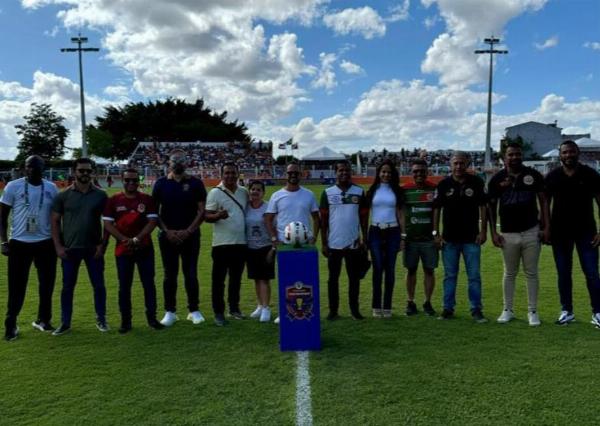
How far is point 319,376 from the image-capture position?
4207 millimetres

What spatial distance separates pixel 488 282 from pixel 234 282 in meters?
4.07

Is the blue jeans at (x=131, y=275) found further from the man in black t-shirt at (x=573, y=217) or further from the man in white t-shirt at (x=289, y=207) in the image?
the man in black t-shirt at (x=573, y=217)

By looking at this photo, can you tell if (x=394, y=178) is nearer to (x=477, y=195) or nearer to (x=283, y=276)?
(x=477, y=195)

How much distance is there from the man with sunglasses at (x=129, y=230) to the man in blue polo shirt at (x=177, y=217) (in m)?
0.16

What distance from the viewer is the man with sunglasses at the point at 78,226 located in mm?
5266

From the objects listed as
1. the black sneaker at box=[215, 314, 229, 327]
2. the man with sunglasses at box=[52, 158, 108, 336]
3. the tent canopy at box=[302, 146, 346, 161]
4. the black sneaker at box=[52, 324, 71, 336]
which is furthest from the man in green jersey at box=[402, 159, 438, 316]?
the tent canopy at box=[302, 146, 346, 161]

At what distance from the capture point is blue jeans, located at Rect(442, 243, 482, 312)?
18.4ft

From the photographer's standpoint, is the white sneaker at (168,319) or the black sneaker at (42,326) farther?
the white sneaker at (168,319)

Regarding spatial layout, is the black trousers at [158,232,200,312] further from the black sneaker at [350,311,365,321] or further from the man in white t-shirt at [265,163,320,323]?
the black sneaker at [350,311,365,321]

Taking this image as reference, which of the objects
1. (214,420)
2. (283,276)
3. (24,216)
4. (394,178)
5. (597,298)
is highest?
(394,178)

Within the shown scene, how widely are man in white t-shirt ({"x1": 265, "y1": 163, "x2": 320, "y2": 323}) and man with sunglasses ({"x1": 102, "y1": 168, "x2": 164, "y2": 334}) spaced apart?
1.25 meters

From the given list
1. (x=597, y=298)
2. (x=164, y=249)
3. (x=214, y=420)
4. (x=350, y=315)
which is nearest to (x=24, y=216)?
(x=164, y=249)

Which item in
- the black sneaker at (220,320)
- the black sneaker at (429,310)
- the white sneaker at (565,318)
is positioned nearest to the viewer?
the white sneaker at (565,318)

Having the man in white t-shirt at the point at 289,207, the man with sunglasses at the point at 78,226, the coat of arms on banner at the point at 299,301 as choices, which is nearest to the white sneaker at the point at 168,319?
the man with sunglasses at the point at 78,226
